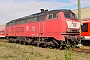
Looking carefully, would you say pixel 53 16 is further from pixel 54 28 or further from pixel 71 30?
pixel 71 30

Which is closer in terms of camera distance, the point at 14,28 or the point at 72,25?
the point at 72,25

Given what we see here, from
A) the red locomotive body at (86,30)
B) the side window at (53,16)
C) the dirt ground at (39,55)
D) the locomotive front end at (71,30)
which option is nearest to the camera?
the dirt ground at (39,55)

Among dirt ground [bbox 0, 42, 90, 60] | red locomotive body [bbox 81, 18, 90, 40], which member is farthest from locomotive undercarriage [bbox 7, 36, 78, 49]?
red locomotive body [bbox 81, 18, 90, 40]

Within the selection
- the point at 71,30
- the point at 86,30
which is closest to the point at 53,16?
the point at 71,30

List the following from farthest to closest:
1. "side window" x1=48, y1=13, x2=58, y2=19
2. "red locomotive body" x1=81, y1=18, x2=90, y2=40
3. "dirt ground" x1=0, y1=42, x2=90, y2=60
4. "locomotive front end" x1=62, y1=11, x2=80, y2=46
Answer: "red locomotive body" x1=81, y1=18, x2=90, y2=40 → "side window" x1=48, y1=13, x2=58, y2=19 → "locomotive front end" x1=62, y1=11, x2=80, y2=46 → "dirt ground" x1=0, y1=42, x2=90, y2=60

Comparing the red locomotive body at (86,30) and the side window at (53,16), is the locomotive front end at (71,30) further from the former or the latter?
the red locomotive body at (86,30)

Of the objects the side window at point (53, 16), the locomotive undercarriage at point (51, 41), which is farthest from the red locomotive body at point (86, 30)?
the side window at point (53, 16)

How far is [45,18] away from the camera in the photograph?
1727 centimetres

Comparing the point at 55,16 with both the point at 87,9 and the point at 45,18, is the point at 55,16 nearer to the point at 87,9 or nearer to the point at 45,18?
the point at 45,18

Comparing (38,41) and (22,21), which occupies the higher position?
(22,21)

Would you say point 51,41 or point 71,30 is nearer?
point 71,30

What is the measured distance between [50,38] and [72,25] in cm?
240

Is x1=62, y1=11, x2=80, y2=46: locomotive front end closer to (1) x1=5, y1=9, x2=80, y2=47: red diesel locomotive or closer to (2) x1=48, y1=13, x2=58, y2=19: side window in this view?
(1) x1=5, y1=9, x2=80, y2=47: red diesel locomotive

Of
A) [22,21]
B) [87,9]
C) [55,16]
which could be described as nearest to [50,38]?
[55,16]
